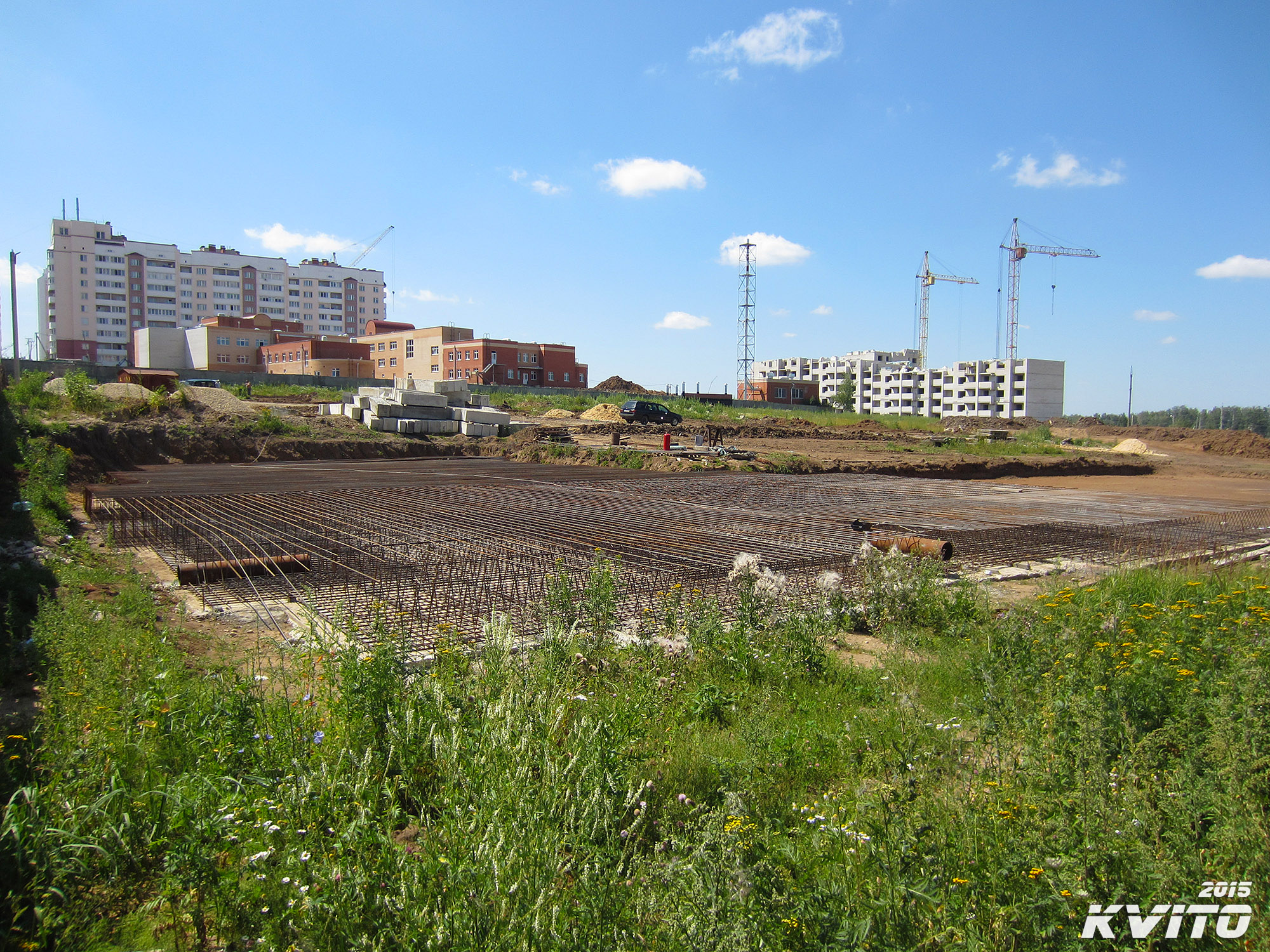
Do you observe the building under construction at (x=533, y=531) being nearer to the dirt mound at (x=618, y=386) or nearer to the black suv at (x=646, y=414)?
the black suv at (x=646, y=414)

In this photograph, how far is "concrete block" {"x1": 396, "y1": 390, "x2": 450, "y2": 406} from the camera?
86.7 feet

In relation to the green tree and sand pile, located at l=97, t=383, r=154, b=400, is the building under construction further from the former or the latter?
the green tree

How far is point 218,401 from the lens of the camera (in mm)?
25734

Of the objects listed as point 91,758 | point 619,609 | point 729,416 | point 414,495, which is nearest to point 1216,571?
point 619,609

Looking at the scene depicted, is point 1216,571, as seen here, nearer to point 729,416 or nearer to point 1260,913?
point 1260,913

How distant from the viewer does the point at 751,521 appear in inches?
421

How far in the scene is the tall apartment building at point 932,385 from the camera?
88.1 m

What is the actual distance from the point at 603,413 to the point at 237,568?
28974mm

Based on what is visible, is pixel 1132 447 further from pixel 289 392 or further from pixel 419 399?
pixel 289 392

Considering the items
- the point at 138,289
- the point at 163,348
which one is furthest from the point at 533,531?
the point at 138,289

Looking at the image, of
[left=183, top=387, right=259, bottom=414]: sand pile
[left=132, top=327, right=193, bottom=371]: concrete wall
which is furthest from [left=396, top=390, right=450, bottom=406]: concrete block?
[left=132, top=327, right=193, bottom=371]: concrete wall

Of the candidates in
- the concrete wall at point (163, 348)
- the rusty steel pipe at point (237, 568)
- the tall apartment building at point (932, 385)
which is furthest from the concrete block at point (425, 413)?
the concrete wall at point (163, 348)

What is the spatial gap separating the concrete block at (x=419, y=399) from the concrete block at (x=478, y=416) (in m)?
0.53

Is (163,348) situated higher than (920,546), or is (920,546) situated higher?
(163,348)
